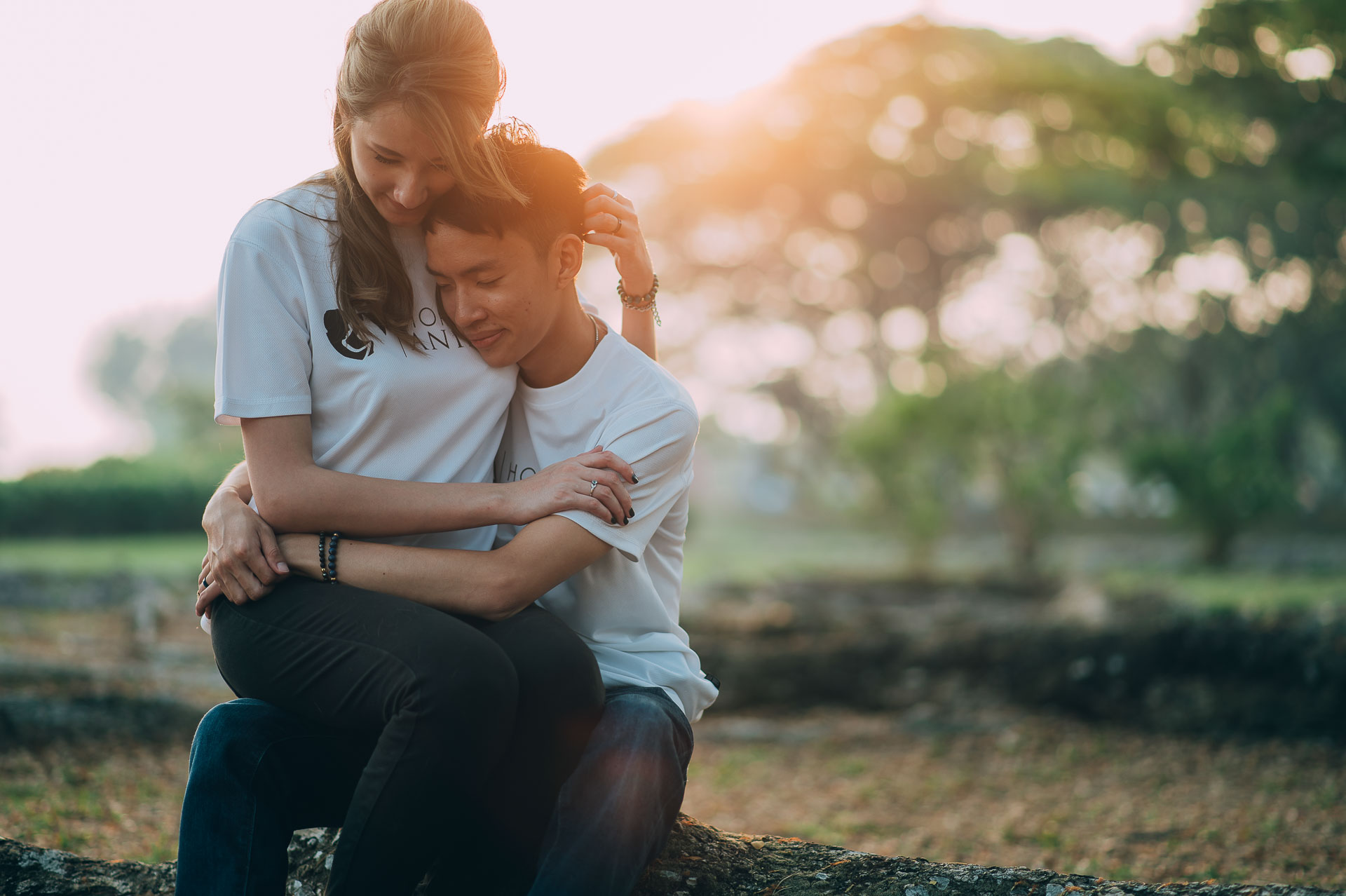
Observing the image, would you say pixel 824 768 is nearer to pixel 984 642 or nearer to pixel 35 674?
pixel 984 642

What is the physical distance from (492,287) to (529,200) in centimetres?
18

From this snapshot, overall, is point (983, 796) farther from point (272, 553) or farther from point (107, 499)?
point (107, 499)

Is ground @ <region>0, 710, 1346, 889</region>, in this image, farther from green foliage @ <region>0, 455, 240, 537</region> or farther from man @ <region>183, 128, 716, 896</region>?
green foliage @ <region>0, 455, 240, 537</region>

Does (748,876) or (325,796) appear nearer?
(325,796)

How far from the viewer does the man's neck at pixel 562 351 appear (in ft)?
7.29

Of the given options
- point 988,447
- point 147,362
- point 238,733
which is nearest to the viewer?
point 238,733

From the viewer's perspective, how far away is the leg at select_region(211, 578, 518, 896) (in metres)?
1.65

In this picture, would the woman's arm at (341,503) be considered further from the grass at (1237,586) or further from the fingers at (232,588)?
the grass at (1237,586)

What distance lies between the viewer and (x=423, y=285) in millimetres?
2127

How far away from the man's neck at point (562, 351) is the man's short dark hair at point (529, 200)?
5.8 inches

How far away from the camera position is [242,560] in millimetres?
1896

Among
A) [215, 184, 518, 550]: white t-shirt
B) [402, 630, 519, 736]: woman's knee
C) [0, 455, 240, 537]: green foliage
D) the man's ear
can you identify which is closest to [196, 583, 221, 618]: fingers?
[215, 184, 518, 550]: white t-shirt

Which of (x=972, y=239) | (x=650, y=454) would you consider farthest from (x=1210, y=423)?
(x=650, y=454)

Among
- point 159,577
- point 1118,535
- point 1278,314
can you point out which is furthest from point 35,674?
point 1278,314
